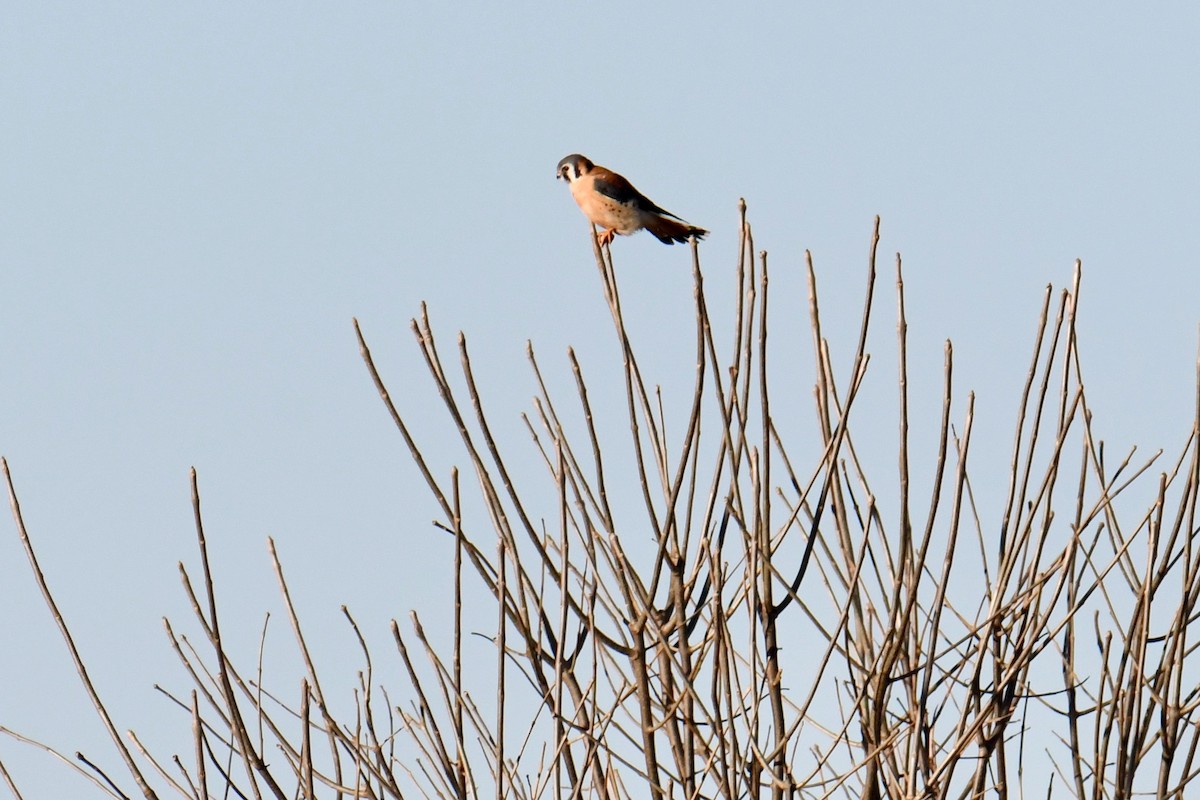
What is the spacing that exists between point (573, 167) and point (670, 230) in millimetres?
576

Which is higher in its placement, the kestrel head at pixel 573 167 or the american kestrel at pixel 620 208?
the kestrel head at pixel 573 167

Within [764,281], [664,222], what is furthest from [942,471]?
[664,222]

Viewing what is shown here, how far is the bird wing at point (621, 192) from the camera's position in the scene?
643cm

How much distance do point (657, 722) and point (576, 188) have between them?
4211 millimetres

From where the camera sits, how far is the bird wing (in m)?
6.43

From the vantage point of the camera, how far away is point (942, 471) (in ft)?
8.39

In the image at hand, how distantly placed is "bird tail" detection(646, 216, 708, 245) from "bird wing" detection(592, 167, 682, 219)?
38mm

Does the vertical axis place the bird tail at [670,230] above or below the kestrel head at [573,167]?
below

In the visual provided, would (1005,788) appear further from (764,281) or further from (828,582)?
(764,281)

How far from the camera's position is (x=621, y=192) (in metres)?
6.44

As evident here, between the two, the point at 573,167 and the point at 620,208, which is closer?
the point at 620,208

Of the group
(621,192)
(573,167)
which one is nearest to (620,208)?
(621,192)

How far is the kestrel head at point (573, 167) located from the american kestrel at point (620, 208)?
34mm

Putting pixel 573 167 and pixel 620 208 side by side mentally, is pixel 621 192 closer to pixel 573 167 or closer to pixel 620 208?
pixel 620 208
